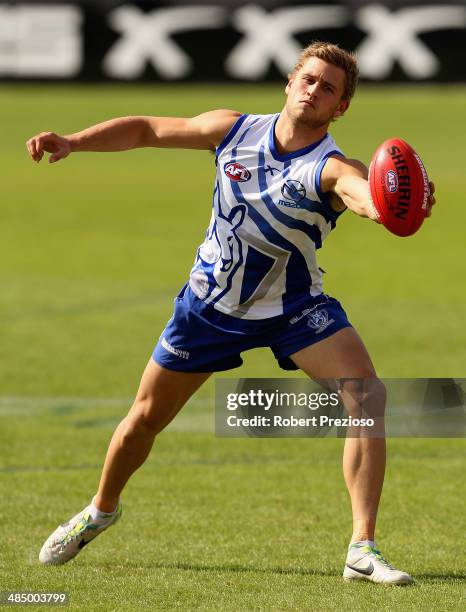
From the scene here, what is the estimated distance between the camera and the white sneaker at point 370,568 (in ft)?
20.8

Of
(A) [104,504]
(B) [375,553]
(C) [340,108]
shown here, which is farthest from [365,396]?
(A) [104,504]

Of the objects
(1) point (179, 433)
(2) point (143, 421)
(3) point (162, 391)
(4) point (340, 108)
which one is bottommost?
(1) point (179, 433)

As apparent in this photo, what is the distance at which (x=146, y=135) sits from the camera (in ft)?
23.1

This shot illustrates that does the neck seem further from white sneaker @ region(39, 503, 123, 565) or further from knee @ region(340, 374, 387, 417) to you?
white sneaker @ region(39, 503, 123, 565)

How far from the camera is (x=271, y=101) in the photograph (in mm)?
32281

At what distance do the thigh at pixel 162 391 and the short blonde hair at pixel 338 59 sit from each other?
1582mm

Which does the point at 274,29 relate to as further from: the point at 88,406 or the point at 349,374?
the point at 349,374

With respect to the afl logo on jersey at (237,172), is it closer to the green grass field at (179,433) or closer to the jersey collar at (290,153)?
the jersey collar at (290,153)

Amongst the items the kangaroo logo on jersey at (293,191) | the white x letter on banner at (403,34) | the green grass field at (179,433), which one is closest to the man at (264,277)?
the kangaroo logo on jersey at (293,191)

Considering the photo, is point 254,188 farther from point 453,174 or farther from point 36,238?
point 453,174

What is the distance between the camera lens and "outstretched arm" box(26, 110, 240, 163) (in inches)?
269

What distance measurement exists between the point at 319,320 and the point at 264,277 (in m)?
0.35

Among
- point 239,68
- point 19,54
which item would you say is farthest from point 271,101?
point 19,54

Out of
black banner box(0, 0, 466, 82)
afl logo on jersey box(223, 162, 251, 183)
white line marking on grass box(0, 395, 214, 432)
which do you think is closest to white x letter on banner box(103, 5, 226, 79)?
black banner box(0, 0, 466, 82)
